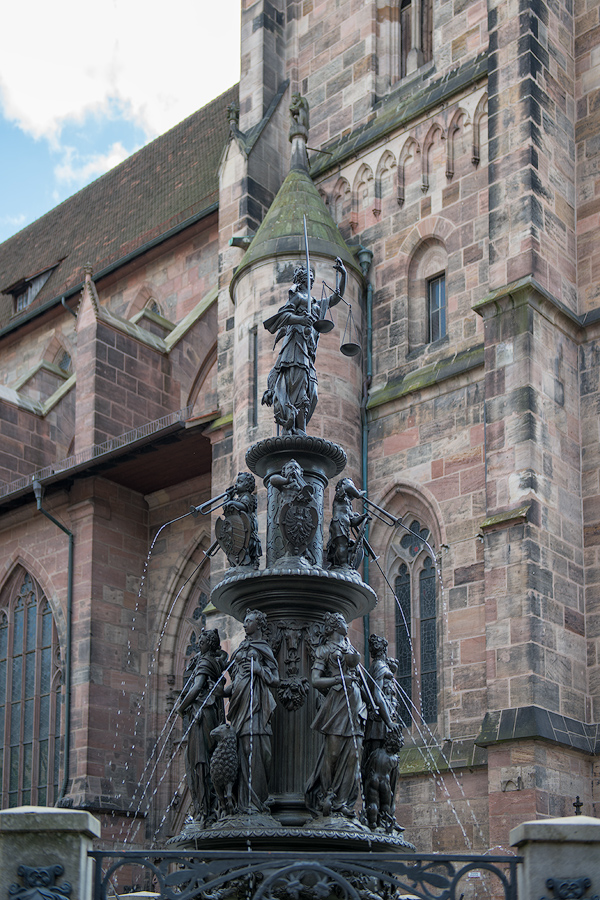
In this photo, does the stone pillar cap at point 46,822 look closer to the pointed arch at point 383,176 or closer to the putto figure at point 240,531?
the putto figure at point 240,531

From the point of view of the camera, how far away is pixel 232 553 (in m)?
9.10

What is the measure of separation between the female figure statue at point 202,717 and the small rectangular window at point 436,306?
9.80m

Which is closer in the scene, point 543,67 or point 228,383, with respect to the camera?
point 543,67

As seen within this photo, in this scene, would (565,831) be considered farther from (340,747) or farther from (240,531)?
(240,531)

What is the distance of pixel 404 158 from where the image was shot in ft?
62.8

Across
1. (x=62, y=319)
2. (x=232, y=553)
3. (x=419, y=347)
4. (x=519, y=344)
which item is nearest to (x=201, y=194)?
(x=62, y=319)

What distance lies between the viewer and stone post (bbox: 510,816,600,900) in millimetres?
6336

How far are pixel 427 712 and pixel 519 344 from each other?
4.67 meters

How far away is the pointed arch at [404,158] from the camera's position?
18984 millimetres

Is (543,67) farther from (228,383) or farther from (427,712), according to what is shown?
(427,712)

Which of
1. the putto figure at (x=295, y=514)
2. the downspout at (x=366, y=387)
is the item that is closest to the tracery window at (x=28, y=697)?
the downspout at (x=366, y=387)

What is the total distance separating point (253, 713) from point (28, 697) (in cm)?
1523

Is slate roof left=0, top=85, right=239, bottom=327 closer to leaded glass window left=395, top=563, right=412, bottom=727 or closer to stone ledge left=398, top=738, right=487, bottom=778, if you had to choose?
leaded glass window left=395, top=563, right=412, bottom=727

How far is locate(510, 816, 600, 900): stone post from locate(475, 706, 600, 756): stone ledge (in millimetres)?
7306
